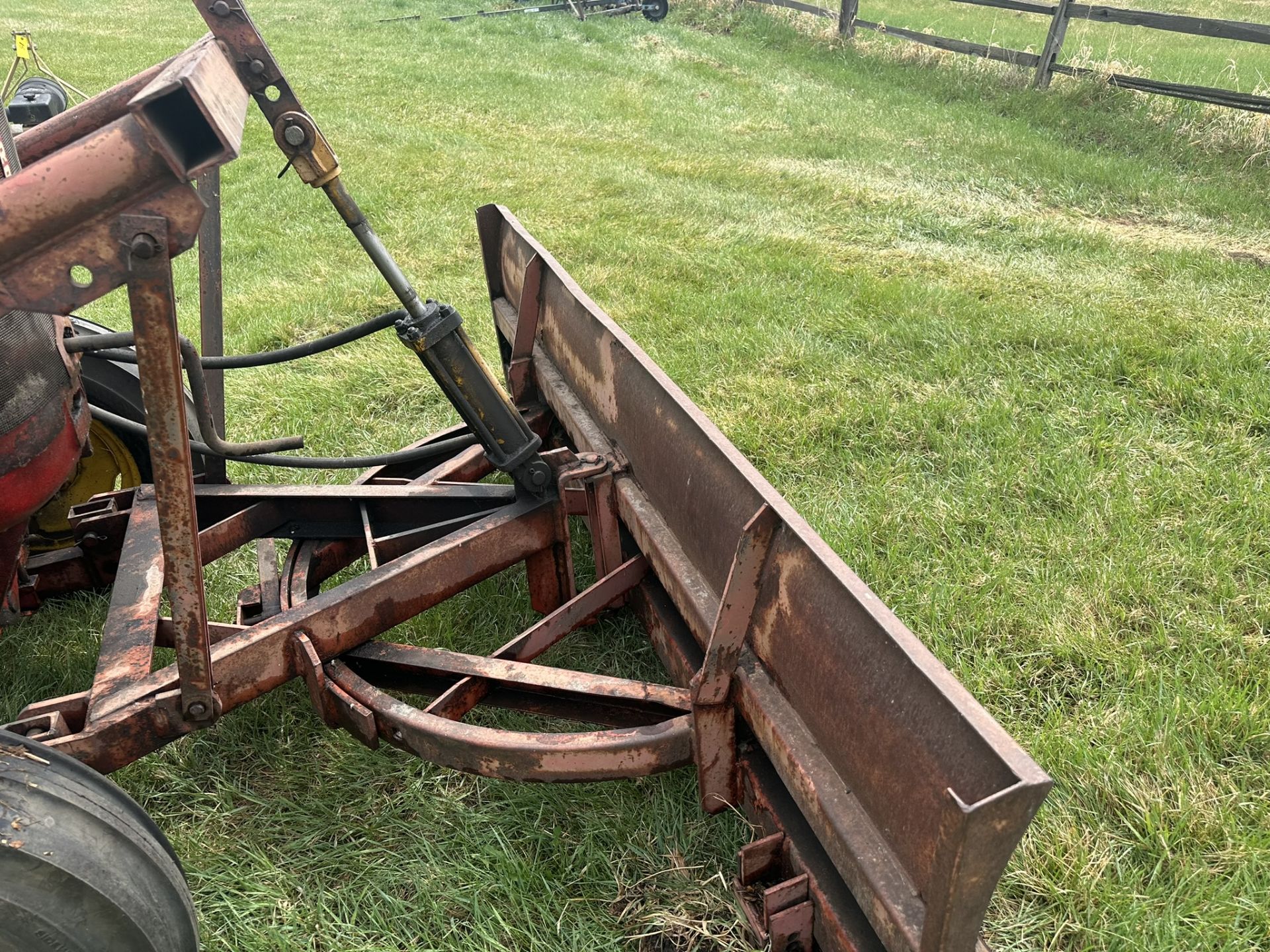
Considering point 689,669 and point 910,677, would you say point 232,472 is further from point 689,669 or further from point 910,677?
point 910,677

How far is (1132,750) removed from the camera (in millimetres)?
2484

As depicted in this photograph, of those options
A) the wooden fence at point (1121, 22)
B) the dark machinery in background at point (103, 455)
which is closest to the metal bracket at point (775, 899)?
the dark machinery in background at point (103, 455)

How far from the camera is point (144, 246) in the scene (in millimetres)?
1521

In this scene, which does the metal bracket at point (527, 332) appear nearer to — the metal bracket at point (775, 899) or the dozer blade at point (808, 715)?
the dozer blade at point (808, 715)

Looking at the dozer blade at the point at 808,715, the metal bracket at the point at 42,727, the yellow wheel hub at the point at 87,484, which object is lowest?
the yellow wheel hub at the point at 87,484

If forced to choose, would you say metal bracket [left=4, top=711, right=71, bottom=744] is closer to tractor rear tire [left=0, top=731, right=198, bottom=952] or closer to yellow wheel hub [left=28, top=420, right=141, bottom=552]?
tractor rear tire [left=0, top=731, right=198, bottom=952]

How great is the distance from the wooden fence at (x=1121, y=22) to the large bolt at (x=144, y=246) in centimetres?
909

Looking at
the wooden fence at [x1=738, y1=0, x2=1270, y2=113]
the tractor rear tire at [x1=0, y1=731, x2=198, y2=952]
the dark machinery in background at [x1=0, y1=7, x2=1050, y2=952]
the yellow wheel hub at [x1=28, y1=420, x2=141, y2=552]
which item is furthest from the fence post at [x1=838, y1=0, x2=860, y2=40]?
the tractor rear tire at [x1=0, y1=731, x2=198, y2=952]

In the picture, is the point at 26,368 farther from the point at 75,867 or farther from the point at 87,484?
the point at 87,484

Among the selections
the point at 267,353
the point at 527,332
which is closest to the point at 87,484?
the point at 267,353

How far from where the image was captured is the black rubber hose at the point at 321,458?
2795 mm

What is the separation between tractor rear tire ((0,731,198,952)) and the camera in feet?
5.17

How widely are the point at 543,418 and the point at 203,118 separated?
6.62ft

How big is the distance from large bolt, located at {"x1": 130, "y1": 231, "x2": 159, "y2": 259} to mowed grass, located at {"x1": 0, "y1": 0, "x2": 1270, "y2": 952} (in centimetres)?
147
